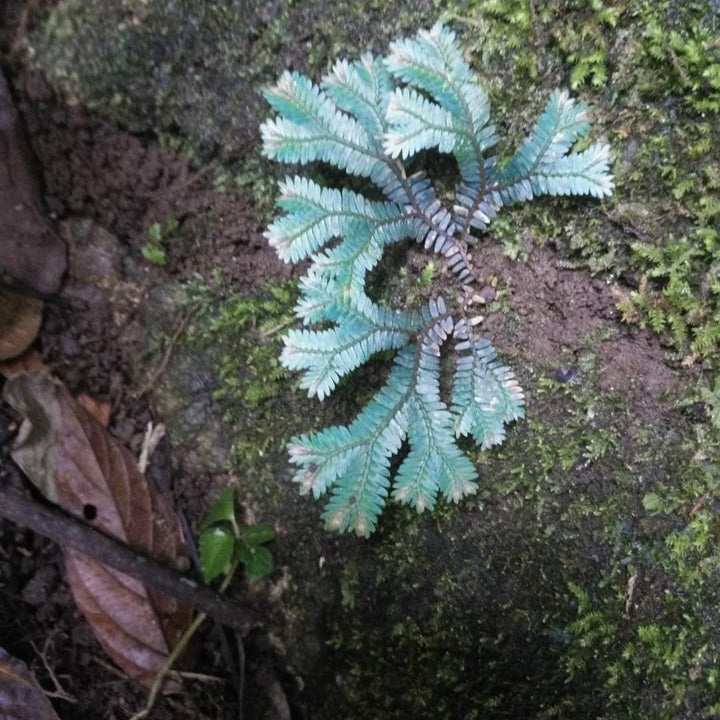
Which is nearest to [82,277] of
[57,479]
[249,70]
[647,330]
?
[57,479]

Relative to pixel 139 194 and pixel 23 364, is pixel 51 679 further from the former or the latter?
pixel 139 194

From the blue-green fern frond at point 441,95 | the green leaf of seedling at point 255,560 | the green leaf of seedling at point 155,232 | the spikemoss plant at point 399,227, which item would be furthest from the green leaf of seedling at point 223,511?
the blue-green fern frond at point 441,95

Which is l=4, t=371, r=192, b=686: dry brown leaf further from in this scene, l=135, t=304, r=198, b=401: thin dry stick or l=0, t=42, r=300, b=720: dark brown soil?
Answer: l=135, t=304, r=198, b=401: thin dry stick

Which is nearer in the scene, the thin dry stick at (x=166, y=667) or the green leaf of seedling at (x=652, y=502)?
the green leaf of seedling at (x=652, y=502)

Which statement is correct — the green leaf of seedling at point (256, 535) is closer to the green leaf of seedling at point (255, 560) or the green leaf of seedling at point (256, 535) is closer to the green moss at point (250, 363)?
the green leaf of seedling at point (255, 560)

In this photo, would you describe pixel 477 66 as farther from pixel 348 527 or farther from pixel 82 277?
pixel 82 277

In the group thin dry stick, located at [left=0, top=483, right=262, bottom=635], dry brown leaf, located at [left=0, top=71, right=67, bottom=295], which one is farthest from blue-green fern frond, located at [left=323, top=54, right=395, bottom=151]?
thin dry stick, located at [left=0, top=483, right=262, bottom=635]
